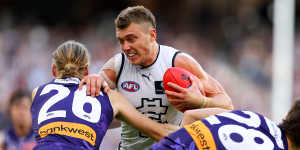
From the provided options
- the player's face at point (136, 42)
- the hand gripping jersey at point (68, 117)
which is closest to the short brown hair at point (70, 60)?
the hand gripping jersey at point (68, 117)

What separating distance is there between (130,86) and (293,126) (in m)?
1.62

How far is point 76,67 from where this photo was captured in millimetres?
3473

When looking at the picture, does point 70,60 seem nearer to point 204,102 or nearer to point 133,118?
point 133,118

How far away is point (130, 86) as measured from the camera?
406 centimetres

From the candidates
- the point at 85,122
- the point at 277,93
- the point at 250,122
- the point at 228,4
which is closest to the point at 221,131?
the point at 250,122

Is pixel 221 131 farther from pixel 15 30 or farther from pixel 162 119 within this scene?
pixel 15 30

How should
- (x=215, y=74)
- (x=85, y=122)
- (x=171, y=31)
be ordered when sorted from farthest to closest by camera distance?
(x=171, y=31) → (x=215, y=74) → (x=85, y=122)

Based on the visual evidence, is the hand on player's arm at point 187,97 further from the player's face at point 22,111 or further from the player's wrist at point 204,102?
the player's face at point 22,111

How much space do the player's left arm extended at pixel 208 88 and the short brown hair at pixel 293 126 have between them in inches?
32.2

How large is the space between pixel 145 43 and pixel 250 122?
1.35 meters

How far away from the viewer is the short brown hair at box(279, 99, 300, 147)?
281 centimetres

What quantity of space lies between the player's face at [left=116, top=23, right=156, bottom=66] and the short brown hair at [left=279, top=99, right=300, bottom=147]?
4.66 ft

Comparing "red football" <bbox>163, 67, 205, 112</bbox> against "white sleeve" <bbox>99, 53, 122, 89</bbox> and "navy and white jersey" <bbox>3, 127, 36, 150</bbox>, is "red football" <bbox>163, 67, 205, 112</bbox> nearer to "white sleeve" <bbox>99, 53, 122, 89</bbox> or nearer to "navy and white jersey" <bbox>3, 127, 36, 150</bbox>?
"white sleeve" <bbox>99, 53, 122, 89</bbox>

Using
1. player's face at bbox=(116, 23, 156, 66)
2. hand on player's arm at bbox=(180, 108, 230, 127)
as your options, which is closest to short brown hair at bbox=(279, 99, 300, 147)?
hand on player's arm at bbox=(180, 108, 230, 127)
